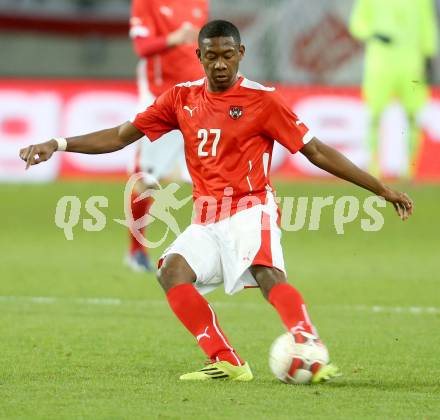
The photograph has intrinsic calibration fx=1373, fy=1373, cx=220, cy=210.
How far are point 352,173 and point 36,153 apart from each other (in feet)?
4.96

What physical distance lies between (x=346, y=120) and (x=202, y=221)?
11.4 meters

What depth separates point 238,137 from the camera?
668 cm

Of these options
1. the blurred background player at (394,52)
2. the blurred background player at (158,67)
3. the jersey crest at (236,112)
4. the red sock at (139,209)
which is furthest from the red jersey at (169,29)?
the blurred background player at (394,52)

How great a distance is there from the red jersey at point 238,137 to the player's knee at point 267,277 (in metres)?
0.33

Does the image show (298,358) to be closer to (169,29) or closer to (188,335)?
A: (188,335)

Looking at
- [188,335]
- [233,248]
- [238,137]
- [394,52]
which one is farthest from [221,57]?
[394,52]

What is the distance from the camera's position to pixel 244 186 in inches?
263

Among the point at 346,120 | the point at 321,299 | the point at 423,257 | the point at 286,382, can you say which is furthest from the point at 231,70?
the point at 346,120

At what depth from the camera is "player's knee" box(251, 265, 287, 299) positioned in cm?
648

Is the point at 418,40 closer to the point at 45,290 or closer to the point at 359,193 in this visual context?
the point at 359,193

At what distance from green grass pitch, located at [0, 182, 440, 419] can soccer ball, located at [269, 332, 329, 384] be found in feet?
0.24

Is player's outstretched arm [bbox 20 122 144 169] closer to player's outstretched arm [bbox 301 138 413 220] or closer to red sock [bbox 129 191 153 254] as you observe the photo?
player's outstretched arm [bbox 301 138 413 220]

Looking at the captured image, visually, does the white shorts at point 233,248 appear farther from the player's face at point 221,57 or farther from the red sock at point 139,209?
the red sock at point 139,209

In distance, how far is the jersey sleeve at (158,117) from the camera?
6.90m
